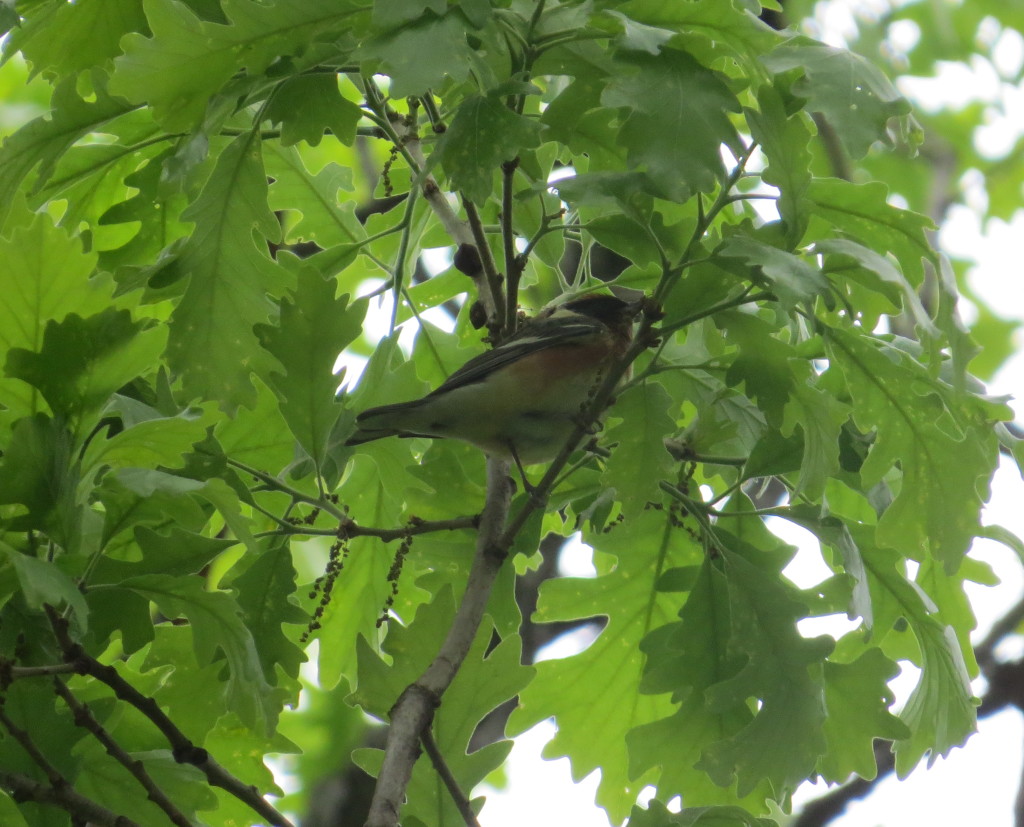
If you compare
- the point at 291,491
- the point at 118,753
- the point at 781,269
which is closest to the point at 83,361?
the point at 291,491

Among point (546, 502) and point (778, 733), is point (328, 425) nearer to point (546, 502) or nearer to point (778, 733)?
point (546, 502)

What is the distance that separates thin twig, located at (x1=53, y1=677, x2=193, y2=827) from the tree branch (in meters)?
0.34

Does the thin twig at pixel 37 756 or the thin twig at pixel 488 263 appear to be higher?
the thin twig at pixel 488 263

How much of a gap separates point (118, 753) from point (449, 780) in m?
0.58

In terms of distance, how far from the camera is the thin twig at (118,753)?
1831 mm

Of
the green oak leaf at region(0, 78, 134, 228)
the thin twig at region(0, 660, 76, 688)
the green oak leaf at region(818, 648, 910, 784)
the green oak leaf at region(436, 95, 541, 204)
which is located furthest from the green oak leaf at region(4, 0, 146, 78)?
the green oak leaf at region(818, 648, 910, 784)

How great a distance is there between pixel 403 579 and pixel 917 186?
21.2 ft

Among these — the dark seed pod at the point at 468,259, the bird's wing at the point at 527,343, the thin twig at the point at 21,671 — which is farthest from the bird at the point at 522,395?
the thin twig at the point at 21,671

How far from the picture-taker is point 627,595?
2688 millimetres

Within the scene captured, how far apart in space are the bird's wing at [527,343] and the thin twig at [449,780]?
95 centimetres

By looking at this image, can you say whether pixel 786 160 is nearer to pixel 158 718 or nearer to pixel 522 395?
pixel 522 395

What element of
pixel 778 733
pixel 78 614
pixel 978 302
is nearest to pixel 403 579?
pixel 778 733

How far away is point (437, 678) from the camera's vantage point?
2002 mm

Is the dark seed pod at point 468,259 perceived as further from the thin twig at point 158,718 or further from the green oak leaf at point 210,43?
the thin twig at point 158,718
